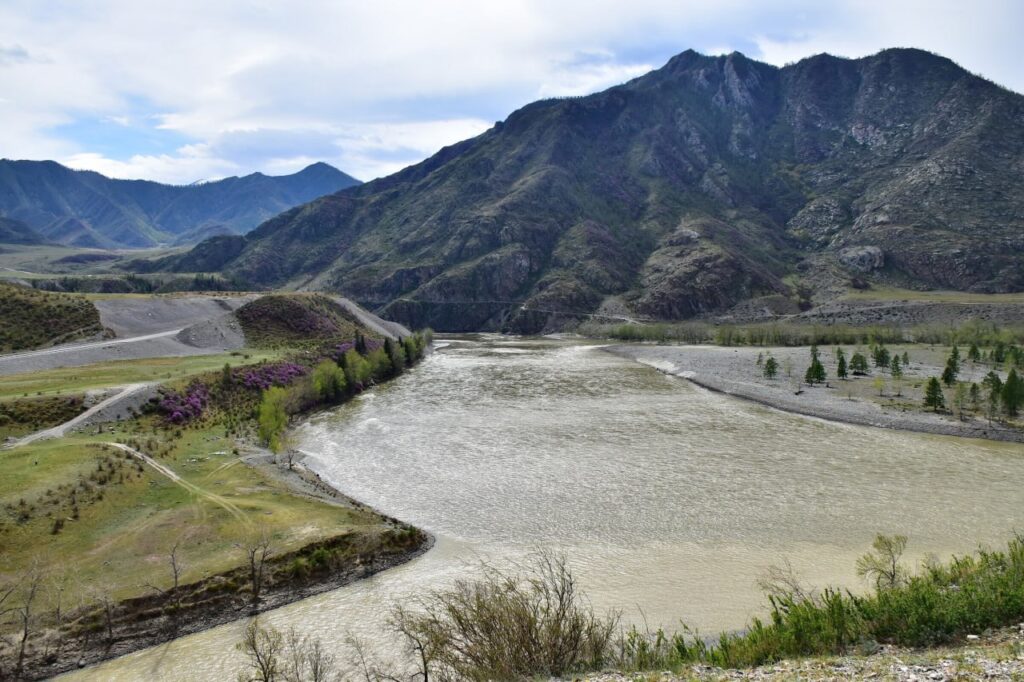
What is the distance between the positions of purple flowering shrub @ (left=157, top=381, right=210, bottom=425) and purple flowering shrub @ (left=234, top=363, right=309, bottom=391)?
7.85 meters

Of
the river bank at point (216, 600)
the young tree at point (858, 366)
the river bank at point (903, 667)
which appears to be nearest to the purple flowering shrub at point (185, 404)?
the river bank at point (216, 600)

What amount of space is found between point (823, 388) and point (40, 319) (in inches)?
4959

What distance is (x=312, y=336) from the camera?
391 feet

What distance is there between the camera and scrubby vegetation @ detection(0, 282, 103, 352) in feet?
286

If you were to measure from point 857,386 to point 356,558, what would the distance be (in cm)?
8111

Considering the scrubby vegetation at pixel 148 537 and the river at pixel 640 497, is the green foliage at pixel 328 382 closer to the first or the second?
the river at pixel 640 497

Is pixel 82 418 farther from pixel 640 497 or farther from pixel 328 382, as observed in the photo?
pixel 640 497

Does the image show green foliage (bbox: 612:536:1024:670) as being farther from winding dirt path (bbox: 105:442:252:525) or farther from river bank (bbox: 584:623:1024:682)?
winding dirt path (bbox: 105:442:252:525)

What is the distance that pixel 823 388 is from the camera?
8800 cm

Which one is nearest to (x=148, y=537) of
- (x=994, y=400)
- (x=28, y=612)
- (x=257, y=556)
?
(x=257, y=556)

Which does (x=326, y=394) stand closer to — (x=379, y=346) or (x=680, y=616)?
(x=379, y=346)

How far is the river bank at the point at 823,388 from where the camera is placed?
6656 centimetres

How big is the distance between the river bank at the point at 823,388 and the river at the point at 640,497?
3.24m

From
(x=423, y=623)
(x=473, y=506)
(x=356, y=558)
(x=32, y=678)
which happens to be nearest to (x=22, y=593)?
(x=32, y=678)
